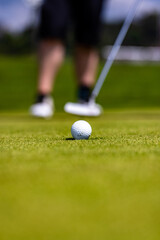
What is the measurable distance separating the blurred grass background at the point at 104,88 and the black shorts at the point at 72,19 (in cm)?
547

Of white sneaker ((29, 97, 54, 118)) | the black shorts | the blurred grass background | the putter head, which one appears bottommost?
the putter head

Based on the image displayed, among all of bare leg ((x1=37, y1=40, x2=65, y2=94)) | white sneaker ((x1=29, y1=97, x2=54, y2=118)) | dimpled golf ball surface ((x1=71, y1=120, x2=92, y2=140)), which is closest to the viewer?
dimpled golf ball surface ((x1=71, y1=120, x2=92, y2=140))

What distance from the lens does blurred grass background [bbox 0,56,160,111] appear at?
1204 centimetres

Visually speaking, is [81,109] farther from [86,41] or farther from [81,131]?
[81,131]

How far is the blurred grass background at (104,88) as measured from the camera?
39.5ft

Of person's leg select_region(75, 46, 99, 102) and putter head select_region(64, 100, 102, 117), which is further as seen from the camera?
person's leg select_region(75, 46, 99, 102)

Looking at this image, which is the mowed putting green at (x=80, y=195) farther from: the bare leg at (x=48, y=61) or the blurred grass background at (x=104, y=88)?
the blurred grass background at (x=104, y=88)

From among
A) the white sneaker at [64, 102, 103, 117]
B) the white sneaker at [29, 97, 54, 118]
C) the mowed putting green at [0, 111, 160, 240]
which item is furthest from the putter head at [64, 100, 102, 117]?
the mowed putting green at [0, 111, 160, 240]

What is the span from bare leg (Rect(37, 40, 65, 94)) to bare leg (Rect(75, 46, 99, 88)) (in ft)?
0.86

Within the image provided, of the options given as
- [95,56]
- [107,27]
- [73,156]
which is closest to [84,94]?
[95,56]

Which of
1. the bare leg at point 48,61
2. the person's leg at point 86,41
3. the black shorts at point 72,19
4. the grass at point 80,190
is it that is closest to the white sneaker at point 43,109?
the bare leg at point 48,61

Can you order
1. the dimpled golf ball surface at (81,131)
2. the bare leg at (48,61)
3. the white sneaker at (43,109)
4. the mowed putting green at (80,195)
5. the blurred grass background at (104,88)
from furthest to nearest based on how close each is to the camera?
1. the blurred grass background at (104,88)
2. the bare leg at (48,61)
3. the white sneaker at (43,109)
4. the dimpled golf ball surface at (81,131)
5. the mowed putting green at (80,195)

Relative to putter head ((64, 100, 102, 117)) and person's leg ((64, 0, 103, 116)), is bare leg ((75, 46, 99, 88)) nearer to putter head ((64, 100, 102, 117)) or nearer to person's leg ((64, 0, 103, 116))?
person's leg ((64, 0, 103, 116))

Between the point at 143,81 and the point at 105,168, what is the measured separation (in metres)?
13.2
